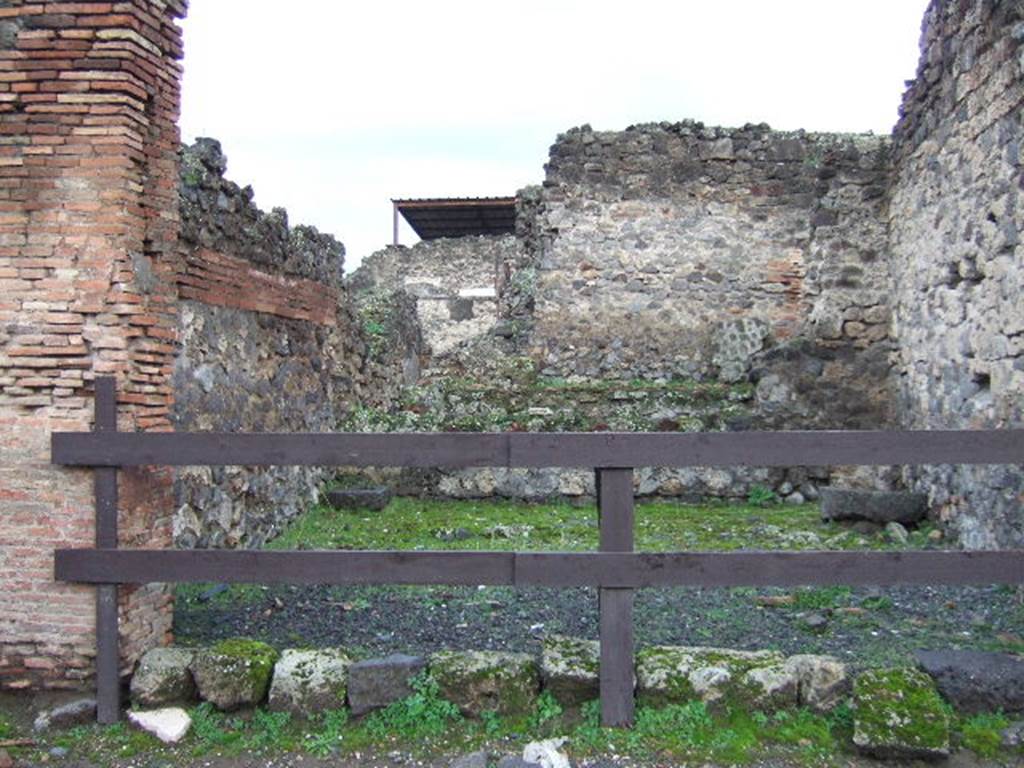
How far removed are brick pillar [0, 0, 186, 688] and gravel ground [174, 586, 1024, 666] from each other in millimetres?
915

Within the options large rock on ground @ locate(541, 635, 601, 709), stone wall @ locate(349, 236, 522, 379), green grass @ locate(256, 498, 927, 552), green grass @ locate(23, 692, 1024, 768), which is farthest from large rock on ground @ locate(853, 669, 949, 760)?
stone wall @ locate(349, 236, 522, 379)

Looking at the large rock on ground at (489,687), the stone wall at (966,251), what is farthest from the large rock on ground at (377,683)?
the stone wall at (966,251)

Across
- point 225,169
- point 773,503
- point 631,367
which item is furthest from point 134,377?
point 631,367

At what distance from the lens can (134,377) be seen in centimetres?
432

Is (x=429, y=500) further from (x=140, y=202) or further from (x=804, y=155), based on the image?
(x=804, y=155)

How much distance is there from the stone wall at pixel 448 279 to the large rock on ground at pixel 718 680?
733 inches

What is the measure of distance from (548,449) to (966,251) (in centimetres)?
471

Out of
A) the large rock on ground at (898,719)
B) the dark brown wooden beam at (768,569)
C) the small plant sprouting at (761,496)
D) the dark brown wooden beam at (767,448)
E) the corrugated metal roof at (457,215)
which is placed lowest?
the large rock on ground at (898,719)

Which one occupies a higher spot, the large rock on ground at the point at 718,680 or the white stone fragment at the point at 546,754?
the large rock on ground at the point at 718,680

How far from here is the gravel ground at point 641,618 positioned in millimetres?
4625

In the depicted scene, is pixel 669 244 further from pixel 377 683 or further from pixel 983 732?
pixel 377 683

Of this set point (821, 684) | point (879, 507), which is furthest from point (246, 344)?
point (879, 507)

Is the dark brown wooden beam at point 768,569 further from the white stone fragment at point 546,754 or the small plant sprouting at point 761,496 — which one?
the small plant sprouting at point 761,496

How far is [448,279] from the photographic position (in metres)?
22.8
